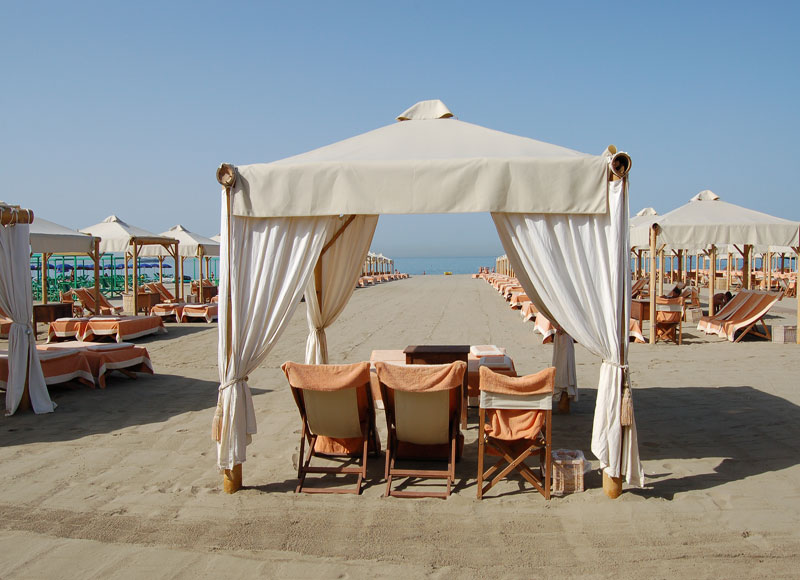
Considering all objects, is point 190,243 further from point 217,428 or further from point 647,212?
point 217,428

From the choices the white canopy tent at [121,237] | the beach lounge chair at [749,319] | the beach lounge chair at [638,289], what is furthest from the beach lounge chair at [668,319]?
the white canopy tent at [121,237]

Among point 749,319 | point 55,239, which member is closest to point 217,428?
point 55,239

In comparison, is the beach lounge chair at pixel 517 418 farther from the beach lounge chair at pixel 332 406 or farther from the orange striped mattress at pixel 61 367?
the orange striped mattress at pixel 61 367

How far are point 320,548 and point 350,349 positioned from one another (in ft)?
22.1

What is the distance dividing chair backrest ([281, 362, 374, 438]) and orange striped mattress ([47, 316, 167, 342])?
329 inches

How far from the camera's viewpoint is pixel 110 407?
248 inches

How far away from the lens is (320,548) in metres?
3.08

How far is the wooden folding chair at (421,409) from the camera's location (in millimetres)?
3746

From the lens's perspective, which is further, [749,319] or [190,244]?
[190,244]

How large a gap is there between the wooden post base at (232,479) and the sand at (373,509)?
0.25ft

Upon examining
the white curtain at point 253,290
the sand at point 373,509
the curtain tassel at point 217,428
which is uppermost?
the white curtain at point 253,290

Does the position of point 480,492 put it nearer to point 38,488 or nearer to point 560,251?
point 560,251

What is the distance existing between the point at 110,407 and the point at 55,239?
5988 millimetres

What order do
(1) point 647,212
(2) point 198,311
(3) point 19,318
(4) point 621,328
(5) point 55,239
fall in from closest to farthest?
(4) point 621,328 → (3) point 19,318 → (5) point 55,239 → (2) point 198,311 → (1) point 647,212
